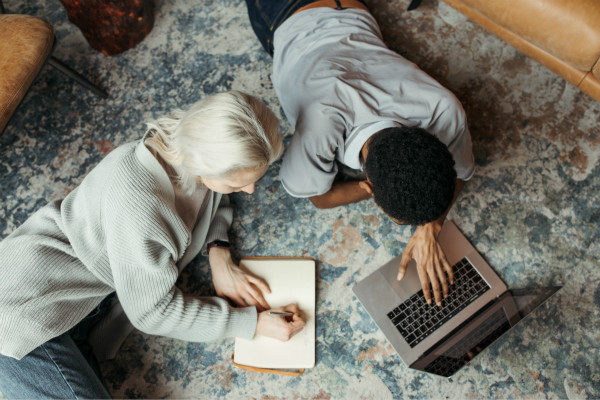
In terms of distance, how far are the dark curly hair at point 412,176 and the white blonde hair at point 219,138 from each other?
0.25m

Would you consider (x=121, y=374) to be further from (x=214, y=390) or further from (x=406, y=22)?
(x=406, y=22)

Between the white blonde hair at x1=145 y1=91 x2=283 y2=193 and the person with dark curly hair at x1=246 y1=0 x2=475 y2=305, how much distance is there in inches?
6.0

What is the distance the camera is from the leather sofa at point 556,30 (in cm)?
105

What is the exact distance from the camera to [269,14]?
3.96 ft

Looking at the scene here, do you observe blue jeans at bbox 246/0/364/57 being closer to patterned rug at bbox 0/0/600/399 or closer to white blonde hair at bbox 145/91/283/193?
patterned rug at bbox 0/0/600/399

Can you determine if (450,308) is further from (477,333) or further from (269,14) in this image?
(269,14)

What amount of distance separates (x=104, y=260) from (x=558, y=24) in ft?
4.37

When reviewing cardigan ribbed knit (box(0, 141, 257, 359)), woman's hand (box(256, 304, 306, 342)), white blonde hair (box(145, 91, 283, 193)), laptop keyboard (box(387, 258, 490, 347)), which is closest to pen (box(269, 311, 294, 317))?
woman's hand (box(256, 304, 306, 342))

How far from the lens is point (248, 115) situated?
0.83m

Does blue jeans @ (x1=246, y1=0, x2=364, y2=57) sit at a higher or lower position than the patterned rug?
higher

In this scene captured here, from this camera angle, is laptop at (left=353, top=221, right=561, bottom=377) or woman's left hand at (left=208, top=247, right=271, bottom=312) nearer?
laptop at (left=353, top=221, right=561, bottom=377)

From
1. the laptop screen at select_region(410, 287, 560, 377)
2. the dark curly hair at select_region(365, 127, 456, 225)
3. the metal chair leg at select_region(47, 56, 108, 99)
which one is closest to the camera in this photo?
the dark curly hair at select_region(365, 127, 456, 225)

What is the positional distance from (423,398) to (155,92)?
1343 millimetres

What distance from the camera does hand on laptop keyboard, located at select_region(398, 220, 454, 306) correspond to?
1103mm
